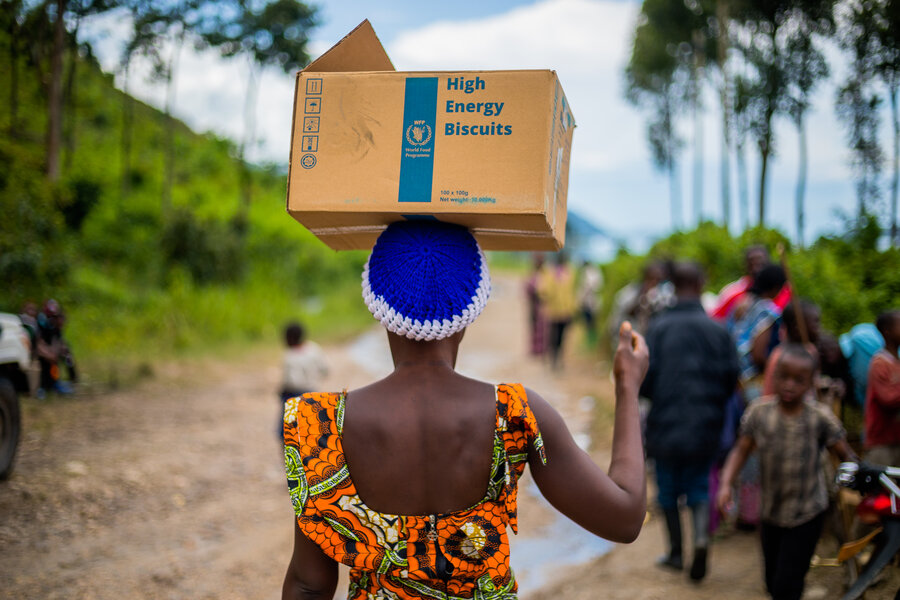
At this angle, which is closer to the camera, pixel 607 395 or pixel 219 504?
pixel 219 504

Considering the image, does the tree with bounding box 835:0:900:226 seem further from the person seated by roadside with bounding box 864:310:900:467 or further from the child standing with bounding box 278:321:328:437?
the child standing with bounding box 278:321:328:437

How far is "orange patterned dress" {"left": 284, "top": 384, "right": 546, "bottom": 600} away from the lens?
64.7 inches

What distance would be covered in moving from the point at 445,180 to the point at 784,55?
8340mm

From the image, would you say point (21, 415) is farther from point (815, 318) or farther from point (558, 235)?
point (815, 318)

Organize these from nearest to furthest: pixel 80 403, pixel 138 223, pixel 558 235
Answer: pixel 558 235, pixel 80 403, pixel 138 223

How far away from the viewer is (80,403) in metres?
3.89

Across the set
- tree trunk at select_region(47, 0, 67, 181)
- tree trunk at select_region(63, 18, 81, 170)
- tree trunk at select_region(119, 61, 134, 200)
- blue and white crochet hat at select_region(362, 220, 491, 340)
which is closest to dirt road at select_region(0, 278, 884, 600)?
tree trunk at select_region(47, 0, 67, 181)

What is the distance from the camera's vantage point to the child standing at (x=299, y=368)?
236 inches

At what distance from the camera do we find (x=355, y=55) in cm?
184

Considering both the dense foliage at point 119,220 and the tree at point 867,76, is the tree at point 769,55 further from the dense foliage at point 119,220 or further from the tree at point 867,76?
the dense foliage at point 119,220

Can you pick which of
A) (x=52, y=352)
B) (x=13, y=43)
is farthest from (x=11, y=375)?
(x=13, y=43)

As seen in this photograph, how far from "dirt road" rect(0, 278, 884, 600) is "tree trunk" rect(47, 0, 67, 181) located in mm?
1266

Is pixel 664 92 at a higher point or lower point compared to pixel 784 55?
higher

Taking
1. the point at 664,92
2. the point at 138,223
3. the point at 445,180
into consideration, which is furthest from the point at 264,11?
the point at 664,92
